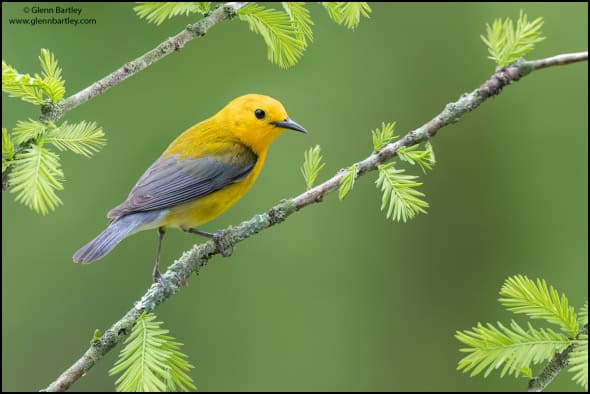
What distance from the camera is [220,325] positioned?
6.63 m

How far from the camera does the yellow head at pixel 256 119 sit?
419cm

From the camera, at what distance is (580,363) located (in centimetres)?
153

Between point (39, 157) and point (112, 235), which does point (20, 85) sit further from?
point (112, 235)

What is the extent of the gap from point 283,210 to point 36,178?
877mm

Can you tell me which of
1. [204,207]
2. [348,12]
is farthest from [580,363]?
[204,207]

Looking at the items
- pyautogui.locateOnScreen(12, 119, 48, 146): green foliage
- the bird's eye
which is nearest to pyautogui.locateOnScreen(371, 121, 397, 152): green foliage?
pyautogui.locateOnScreen(12, 119, 48, 146): green foliage

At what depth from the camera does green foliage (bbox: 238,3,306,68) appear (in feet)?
7.52

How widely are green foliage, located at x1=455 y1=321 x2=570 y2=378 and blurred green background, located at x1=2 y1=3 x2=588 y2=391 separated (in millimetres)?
4665

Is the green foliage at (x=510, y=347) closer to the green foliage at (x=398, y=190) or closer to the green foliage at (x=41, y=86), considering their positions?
the green foliage at (x=398, y=190)

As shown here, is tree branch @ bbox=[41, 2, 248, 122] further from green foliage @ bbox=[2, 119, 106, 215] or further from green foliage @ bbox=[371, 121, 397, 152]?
A: green foliage @ bbox=[371, 121, 397, 152]

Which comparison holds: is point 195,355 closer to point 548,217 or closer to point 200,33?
point 548,217

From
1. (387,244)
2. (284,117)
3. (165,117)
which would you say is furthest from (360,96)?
(284,117)

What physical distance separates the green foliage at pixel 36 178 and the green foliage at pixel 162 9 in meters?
0.52

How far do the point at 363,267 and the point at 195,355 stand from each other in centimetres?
178
